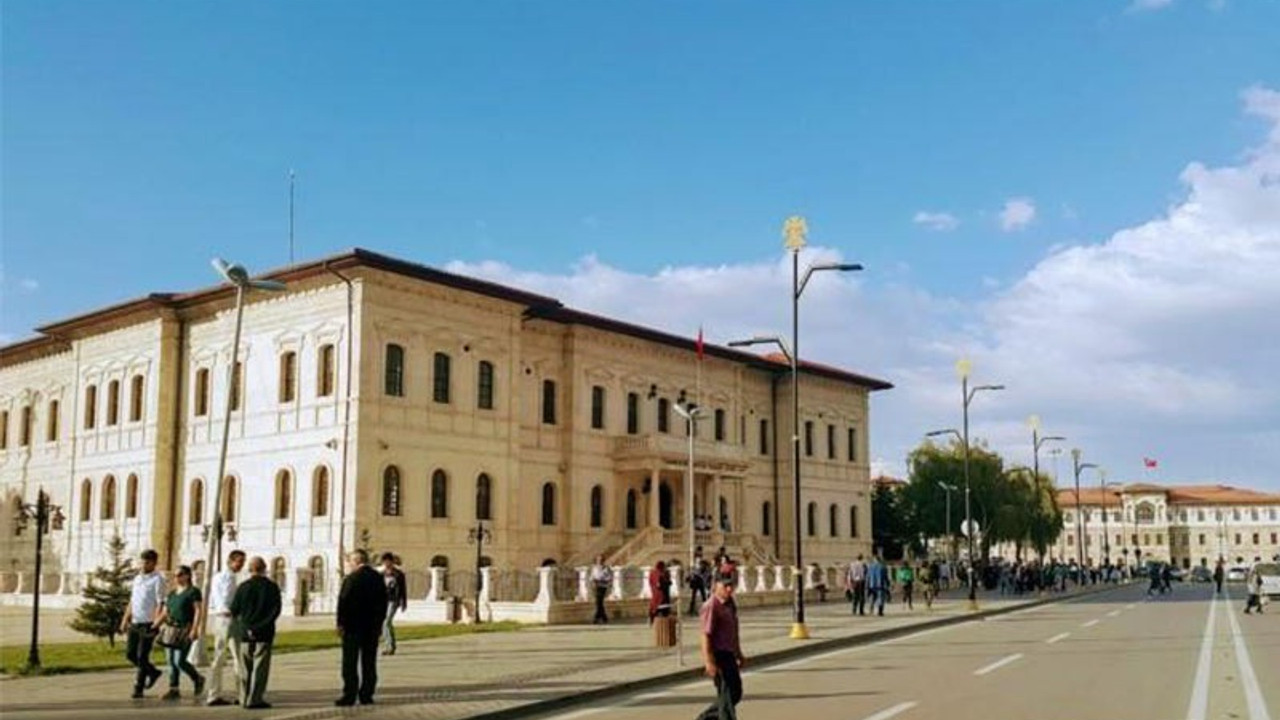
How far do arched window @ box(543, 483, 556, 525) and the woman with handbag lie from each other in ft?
117

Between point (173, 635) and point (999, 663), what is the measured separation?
38.9 ft

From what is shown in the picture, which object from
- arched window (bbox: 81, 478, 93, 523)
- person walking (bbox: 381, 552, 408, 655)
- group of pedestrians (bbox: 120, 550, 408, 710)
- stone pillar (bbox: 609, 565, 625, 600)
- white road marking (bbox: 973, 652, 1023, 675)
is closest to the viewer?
group of pedestrians (bbox: 120, 550, 408, 710)

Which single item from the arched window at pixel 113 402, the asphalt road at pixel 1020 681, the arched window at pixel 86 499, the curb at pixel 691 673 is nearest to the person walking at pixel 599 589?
the curb at pixel 691 673

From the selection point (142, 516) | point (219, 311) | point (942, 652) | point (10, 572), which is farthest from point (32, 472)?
point (942, 652)

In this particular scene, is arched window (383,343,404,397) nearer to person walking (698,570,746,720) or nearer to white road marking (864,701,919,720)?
white road marking (864,701,919,720)

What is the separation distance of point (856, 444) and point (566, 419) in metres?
25.8

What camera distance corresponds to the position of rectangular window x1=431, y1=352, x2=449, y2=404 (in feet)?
147

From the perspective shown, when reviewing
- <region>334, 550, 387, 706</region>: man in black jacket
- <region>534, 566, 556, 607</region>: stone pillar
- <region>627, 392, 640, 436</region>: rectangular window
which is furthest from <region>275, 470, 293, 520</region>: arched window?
<region>334, 550, 387, 706</region>: man in black jacket

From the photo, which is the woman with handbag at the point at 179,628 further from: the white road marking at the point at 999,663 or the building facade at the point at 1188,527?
the building facade at the point at 1188,527

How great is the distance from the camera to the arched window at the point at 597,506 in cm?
5225

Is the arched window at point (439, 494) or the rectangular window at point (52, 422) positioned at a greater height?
the rectangular window at point (52, 422)

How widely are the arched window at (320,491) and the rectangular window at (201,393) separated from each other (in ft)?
25.4

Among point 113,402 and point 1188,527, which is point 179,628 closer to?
point 113,402

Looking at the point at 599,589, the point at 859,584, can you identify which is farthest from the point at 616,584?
the point at 859,584
